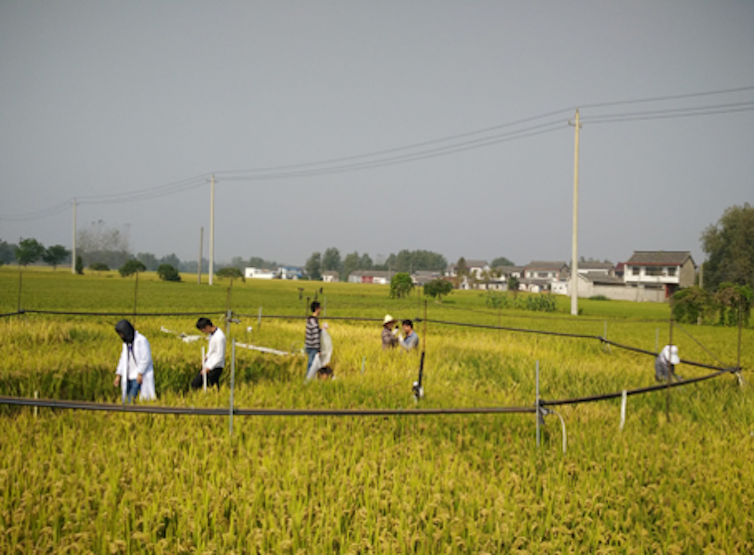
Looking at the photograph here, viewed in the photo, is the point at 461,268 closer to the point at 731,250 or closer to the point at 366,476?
the point at 731,250

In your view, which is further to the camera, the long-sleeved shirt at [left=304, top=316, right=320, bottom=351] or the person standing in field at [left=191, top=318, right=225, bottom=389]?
the long-sleeved shirt at [left=304, top=316, right=320, bottom=351]

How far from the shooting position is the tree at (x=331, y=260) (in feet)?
557

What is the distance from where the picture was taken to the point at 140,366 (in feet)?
23.7

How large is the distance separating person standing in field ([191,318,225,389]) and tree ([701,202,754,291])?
65511mm

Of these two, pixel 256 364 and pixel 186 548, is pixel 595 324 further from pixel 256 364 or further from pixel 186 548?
pixel 186 548

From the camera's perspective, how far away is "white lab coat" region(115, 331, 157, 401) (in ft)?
23.5

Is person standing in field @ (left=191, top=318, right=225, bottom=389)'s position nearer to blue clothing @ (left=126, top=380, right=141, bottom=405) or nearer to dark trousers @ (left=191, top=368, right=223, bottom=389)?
dark trousers @ (left=191, top=368, right=223, bottom=389)

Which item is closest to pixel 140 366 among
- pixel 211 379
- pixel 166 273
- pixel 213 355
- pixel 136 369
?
pixel 136 369

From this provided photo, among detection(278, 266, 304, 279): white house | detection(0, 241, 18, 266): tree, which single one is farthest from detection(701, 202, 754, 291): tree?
detection(0, 241, 18, 266): tree

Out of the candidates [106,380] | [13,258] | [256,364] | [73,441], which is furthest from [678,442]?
[13,258]

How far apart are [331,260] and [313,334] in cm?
16102

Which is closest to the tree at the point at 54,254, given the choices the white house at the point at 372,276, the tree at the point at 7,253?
the tree at the point at 7,253

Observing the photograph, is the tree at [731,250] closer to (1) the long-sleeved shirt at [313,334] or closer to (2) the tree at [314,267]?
(1) the long-sleeved shirt at [313,334]

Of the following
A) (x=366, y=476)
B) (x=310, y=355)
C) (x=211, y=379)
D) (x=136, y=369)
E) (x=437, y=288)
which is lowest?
(x=366, y=476)
